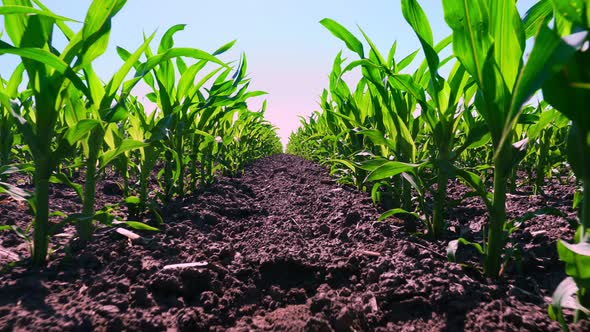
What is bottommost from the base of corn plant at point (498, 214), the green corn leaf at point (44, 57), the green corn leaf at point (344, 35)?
the base of corn plant at point (498, 214)

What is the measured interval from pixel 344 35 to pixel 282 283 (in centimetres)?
118

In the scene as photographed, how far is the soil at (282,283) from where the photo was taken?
1.07 metres

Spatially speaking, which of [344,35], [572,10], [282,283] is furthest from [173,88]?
[572,10]

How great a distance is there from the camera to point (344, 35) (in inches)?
70.5

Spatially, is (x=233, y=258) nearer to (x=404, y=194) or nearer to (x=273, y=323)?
(x=273, y=323)

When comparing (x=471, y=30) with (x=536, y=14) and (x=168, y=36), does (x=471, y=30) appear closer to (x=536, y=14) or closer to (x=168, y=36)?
(x=536, y=14)

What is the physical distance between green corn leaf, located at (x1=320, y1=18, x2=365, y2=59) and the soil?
3.07 feet

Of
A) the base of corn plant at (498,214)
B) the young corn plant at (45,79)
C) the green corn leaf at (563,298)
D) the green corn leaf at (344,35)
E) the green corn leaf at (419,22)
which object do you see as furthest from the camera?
the green corn leaf at (344,35)

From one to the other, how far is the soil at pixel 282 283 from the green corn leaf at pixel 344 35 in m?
0.93

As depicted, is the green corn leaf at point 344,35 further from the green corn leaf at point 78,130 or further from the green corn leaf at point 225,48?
the green corn leaf at point 78,130

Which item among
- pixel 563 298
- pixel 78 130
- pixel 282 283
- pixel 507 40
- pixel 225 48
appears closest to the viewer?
pixel 563 298

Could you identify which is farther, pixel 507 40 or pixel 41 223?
pixel 41 223

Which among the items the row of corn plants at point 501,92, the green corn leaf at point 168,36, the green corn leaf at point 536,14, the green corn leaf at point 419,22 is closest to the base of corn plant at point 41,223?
the row of corn plants at point 501,92

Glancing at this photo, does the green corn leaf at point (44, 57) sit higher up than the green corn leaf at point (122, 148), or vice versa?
the green corn leaf at point (44, 57)
